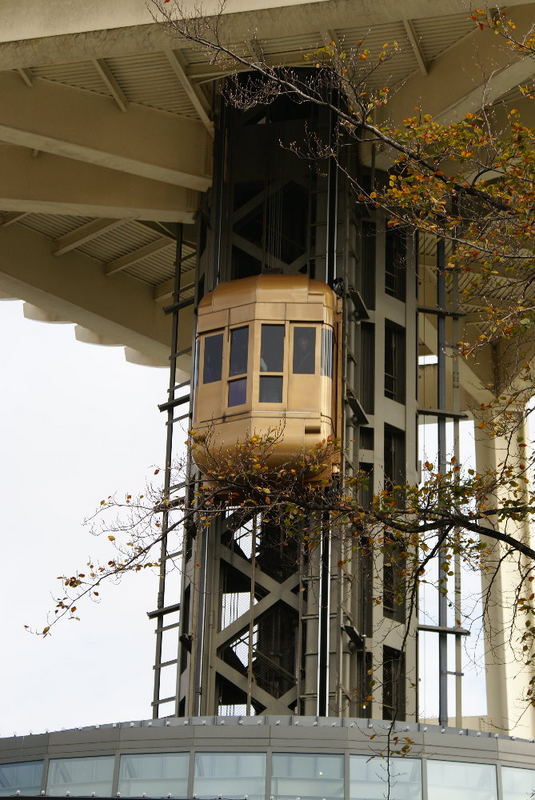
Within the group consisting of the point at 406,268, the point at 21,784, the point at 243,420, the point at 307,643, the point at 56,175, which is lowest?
the point at 21,784

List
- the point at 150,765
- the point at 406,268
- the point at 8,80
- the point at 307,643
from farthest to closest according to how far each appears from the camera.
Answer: the point at 406,268 → the point at 8,80 → the point at 307,643 → the point at 150,765

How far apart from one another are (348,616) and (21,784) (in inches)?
247

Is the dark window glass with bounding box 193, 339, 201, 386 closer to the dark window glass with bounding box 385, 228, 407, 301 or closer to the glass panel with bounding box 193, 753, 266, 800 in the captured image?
the dark window glass with bounding box 385, 228, 407, 301

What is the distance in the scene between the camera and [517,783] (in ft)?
75.7

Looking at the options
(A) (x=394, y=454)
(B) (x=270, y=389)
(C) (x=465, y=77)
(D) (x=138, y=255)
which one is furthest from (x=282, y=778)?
(D) (x=138, y=255)

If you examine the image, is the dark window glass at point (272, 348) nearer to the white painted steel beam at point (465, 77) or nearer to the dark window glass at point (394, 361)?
the dark window glass at point (394, 361)

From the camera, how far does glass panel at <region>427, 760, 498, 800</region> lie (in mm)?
22328

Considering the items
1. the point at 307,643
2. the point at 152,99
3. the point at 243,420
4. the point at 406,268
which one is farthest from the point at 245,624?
the point at 152,99

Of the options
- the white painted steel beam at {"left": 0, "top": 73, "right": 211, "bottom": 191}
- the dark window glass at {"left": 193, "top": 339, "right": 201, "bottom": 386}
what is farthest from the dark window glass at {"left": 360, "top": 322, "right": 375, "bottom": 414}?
the white painted steel beam at {"left": 0, "top": 73, "right": 211, "bottom": 191}

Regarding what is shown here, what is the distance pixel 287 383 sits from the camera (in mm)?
25797

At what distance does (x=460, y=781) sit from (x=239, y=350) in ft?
28.0

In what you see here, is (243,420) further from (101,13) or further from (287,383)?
(101,13)

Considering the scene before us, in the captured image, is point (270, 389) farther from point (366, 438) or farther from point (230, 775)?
point (230, 775)

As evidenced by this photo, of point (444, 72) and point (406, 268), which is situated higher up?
point (444, 72)
